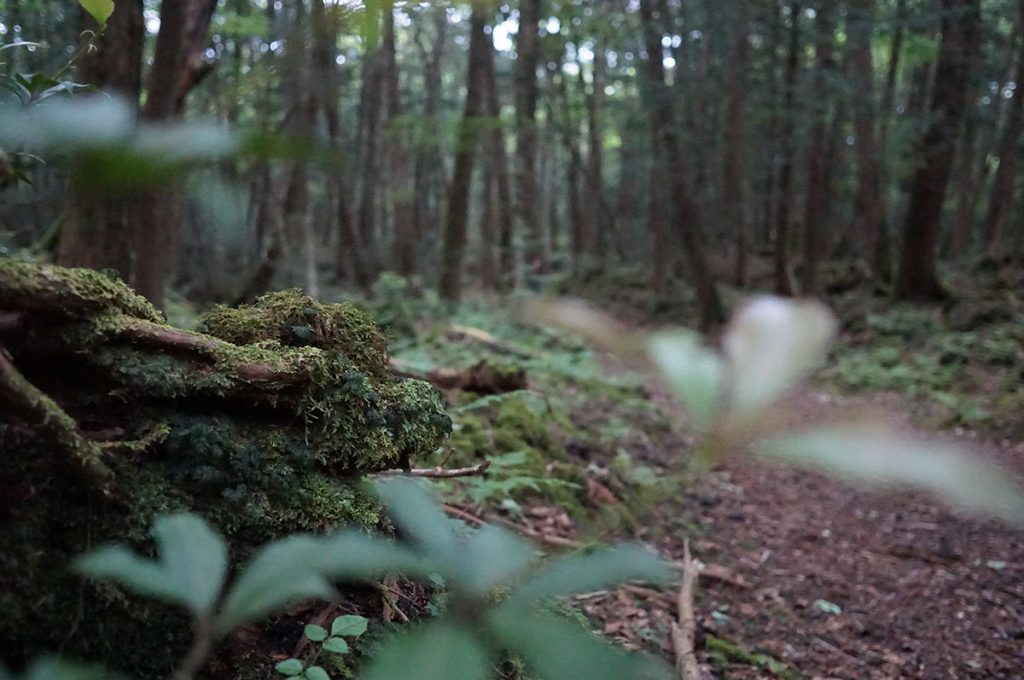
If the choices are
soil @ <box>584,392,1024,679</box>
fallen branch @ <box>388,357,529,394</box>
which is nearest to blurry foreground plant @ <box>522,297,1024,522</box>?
soil @ <box>584,392,1024,679</box>

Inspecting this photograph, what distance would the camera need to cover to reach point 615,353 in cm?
87

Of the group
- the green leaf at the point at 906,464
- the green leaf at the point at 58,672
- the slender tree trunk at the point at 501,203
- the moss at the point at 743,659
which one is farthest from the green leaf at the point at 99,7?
the slender tree trunk at the point at 501,203

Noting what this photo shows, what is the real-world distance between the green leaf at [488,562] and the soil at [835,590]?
2093mm

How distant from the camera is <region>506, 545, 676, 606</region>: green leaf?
0.79 m

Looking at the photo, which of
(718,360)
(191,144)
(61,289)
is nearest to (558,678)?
(718,360)

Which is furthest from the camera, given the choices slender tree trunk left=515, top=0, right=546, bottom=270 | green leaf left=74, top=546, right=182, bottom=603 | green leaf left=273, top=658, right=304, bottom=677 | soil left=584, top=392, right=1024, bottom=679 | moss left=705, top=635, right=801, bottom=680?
slender tree trunk left=515, top=0, right=546, bottom=270

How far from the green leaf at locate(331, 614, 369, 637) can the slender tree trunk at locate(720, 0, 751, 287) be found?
1221 centimetres

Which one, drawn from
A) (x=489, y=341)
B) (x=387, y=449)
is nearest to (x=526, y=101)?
(x=489, y=341)

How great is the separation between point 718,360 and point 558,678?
35 cm

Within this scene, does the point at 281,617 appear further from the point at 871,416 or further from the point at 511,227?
the point at 511,227

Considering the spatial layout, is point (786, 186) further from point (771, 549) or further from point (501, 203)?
point (771, 549)

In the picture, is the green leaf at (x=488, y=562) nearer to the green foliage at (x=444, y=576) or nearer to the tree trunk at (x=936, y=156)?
the green foliage at (x=444, y=576)

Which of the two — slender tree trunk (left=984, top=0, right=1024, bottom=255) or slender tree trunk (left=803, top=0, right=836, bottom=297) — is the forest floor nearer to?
slender tree trunk (left=984, top=0, right=1024, bottom=255)

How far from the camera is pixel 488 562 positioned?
810 mm
